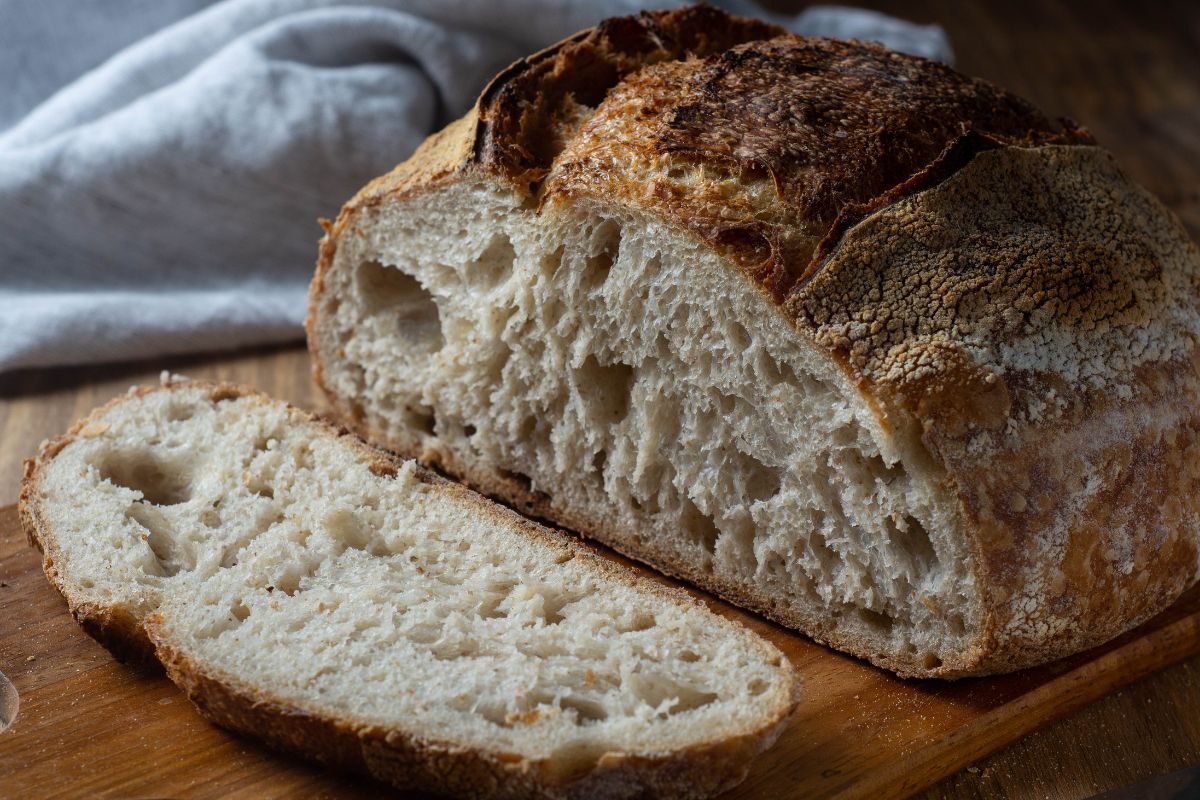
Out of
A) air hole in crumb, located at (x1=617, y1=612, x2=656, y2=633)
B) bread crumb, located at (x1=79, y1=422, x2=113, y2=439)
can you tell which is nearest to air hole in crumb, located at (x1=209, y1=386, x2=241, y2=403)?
bread crumb, located at (x1=79, y1=422, x2=113, y2=439)

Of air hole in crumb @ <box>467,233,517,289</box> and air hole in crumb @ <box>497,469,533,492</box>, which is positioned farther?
air hole in crumb @ <box>497,469,533,492</box>

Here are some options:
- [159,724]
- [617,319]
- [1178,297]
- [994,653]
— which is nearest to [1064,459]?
[994,653]

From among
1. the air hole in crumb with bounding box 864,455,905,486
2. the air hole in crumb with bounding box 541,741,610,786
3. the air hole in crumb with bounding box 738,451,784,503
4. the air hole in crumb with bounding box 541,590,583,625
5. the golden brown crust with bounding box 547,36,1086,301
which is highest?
the golden brown crust with bounding box 547,36,1086,301

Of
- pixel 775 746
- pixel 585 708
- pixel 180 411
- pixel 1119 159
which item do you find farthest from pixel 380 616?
pixel 1119 159

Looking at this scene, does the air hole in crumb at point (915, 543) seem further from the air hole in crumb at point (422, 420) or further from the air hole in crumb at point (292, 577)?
the air hole in crumb at point (422, 420)

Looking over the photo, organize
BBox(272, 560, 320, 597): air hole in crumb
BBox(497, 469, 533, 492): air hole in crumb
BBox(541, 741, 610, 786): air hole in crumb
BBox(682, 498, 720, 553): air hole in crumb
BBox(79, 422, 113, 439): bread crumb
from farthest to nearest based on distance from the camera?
BBox(497, 469, 533, 492): air hole in crumb → BBox(79, 422, 113, 439): bread crumb → BBox(682, 498, 720, 553): air hole in crumb → BBox(272, 560, 320, 597): air hole in crumb → BBox(541, 741, 610, 786): air hole in crumb

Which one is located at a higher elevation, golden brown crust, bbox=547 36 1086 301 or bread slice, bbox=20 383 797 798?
golden brown crust, bbox=547 36 1086 301

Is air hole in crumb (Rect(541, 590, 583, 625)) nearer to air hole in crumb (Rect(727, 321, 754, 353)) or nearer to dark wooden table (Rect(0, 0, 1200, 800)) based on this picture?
air hole in crumb (Rect(727, 321, 754, 353))
